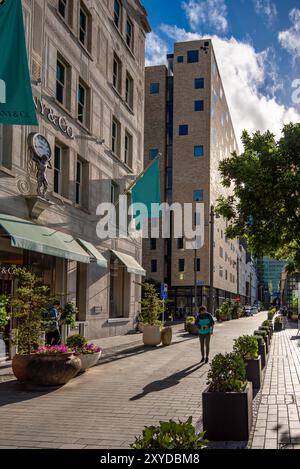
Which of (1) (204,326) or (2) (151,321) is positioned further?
(2) (151,321)

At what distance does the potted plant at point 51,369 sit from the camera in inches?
431

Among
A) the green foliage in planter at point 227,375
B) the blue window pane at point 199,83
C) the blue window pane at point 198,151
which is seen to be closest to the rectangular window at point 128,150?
the green foliage in planter at point 227,375

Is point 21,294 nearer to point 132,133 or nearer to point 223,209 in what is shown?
point 223,209

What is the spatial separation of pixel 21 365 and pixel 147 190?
45.5ft

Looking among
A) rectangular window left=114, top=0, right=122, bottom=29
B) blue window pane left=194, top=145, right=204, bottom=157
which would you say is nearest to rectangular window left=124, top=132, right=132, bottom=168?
rectangular window left=114, top=0, right=122, bottom=29

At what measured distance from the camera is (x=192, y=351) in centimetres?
1916

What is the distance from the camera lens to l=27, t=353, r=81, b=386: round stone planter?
1095 centimetres

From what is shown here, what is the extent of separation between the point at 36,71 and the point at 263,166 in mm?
8669

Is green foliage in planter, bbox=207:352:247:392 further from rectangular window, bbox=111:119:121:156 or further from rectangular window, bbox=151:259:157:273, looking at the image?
rectangular window, bbox=151:259:157:273

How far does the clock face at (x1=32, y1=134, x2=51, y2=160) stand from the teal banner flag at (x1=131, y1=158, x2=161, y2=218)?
22.3 ft

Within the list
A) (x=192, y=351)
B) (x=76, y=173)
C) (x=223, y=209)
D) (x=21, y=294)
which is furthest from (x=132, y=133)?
(x=21, y=294)

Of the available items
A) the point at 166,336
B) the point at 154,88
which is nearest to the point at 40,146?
the point at 166,336

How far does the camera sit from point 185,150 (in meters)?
61.4

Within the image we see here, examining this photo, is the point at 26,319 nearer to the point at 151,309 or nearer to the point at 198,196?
the point at 151,309
